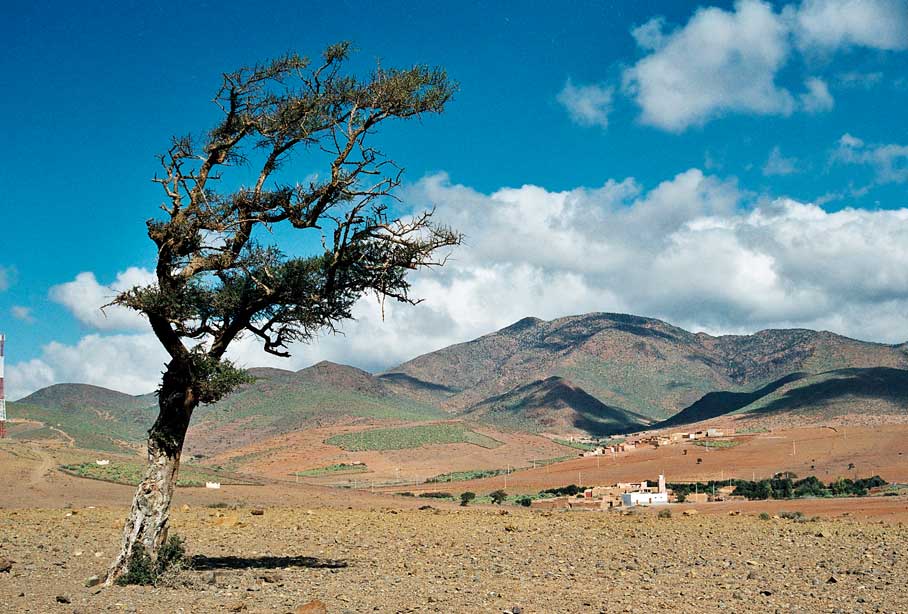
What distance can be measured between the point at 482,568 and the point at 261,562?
4.49m

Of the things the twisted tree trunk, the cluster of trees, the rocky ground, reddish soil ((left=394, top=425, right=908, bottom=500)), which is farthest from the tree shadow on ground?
reddish soil ((left=394, top=425, right=908, bottom=500))

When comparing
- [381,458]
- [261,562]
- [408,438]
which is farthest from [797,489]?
[408,438]

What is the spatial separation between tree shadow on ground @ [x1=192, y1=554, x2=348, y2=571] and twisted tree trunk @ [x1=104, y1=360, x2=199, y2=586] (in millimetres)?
2161

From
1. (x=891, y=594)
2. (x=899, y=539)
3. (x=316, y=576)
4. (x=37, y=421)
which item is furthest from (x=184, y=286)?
(x=37, y=421)

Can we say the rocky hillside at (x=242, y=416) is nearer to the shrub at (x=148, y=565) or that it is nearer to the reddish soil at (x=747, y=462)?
the reddish soil at (x=747, y=462)

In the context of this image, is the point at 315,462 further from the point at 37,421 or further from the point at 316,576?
the point at 316,576

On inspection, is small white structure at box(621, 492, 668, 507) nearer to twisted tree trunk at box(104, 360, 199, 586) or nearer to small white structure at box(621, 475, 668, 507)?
small white structure at box(621, 475, 668, 507)

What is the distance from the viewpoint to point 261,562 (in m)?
16.5

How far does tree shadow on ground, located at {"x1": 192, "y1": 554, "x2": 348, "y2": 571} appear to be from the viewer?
15.7 meters

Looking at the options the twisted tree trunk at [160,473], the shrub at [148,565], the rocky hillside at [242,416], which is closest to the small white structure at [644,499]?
the shrub at [148,565]

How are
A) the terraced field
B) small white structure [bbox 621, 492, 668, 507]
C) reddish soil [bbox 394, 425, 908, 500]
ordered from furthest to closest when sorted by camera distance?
the terraced field
reddish soil [bbox 394, 425, 908, 500]
small white structure [bbox 621, 492, 668, 507]

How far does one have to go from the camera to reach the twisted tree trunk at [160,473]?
13039 mm

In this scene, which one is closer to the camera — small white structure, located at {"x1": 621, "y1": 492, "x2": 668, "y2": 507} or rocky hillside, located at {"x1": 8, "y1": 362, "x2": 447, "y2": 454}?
small white structure, located at {"x1": 621, "y1": 492, "x2": 668, "y2": 507}

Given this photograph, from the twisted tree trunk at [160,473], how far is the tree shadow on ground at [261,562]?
2.16 metres
